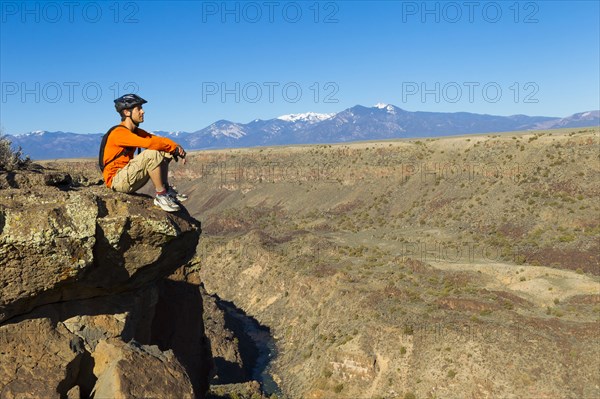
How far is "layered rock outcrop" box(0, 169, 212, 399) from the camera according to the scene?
972 cm

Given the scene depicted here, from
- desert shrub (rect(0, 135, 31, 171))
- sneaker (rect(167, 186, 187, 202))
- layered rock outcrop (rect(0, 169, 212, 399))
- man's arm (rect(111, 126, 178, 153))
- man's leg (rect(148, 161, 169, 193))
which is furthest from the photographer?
desert shrub (rect(0, 135, 31, 171))

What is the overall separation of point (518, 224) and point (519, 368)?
33.3m

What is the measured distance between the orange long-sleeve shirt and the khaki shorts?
0.62 ft

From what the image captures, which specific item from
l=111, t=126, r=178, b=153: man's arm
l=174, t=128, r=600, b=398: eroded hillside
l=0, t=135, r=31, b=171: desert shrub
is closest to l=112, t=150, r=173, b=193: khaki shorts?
l=111, t=126, r=178, b=153: man's arm

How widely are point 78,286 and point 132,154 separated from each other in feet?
10.8

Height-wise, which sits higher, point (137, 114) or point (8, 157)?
point (137, 114)

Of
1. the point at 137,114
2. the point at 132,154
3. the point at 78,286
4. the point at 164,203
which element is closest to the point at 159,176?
the point at 164,203

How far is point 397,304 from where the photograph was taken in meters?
40.0

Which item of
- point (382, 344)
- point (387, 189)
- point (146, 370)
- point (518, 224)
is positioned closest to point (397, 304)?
point (382, 344)

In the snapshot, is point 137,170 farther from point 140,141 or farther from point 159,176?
point 140,141

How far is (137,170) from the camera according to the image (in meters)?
11.5

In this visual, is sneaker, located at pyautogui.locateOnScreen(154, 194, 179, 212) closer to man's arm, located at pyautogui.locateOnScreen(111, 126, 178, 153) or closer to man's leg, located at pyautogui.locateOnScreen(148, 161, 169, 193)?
man's leg, located at pyautogui.locateOnScreen(148, 161, 169, 193)

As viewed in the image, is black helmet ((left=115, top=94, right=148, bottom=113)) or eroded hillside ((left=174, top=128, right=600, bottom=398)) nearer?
black helmet ((left=115, top=94, right=148, bottom=113))

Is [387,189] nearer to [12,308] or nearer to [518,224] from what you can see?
[518,224]
